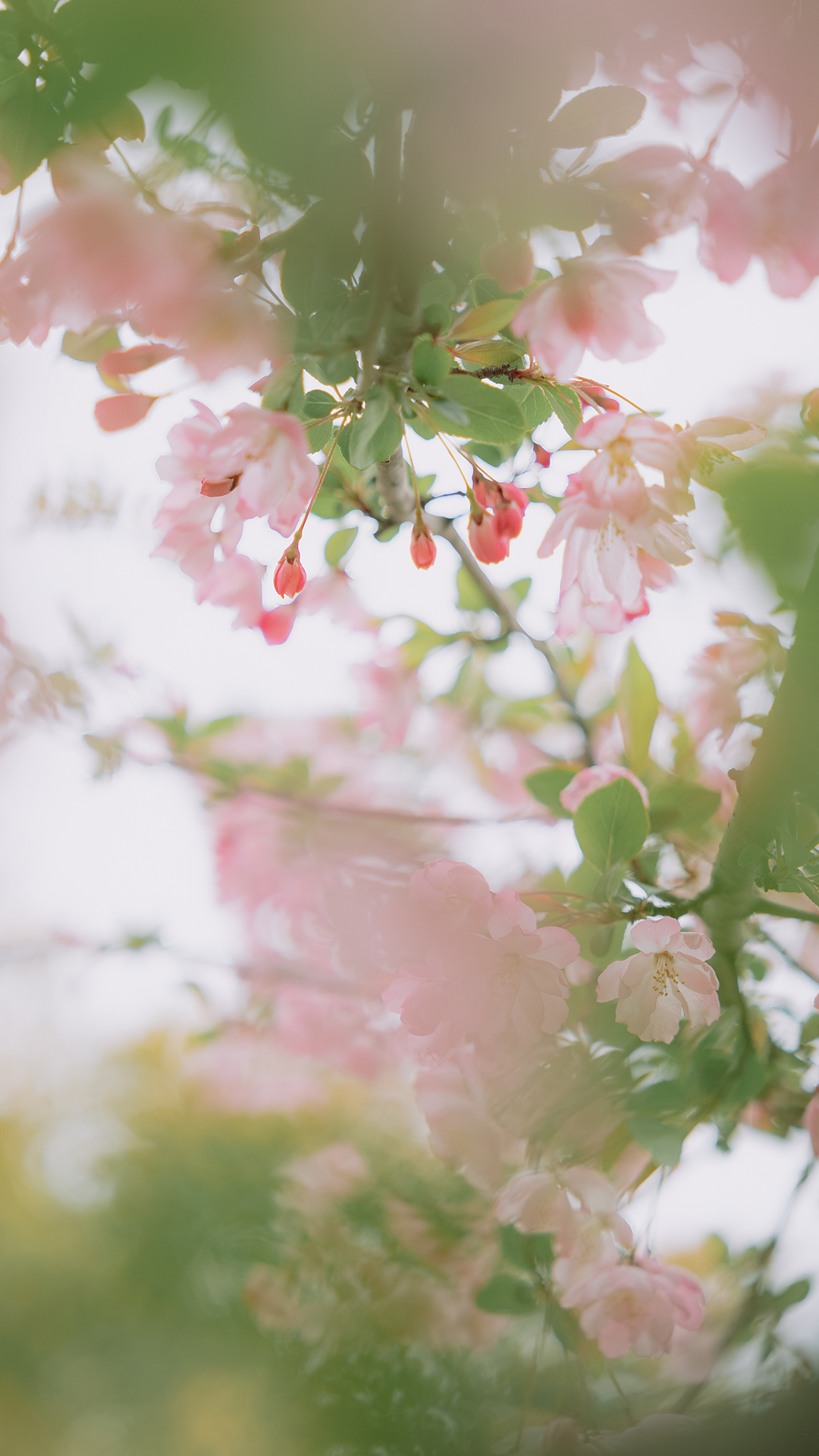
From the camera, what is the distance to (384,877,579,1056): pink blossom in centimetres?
30

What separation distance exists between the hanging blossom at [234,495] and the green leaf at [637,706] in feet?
0.64

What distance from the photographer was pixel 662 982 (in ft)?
1.02

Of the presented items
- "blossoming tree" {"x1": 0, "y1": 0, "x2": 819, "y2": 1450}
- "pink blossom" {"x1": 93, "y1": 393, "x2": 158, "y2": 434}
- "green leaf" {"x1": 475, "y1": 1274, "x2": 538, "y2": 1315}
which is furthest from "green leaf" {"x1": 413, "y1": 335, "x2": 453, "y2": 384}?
"green leaf" {"x1": 475, "y1": 1274, "x2": 538, "y2": 1315}

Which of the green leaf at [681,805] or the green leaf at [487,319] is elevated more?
the green leaf at [487,319]

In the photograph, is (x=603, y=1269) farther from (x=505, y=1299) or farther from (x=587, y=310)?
(x=587, y=310)

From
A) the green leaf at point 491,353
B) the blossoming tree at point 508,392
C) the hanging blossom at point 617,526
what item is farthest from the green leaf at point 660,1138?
the green leaf at point 491,353

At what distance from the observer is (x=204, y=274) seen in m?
0.25

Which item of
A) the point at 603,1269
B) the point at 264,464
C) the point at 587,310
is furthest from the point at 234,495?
the point at 603,1269

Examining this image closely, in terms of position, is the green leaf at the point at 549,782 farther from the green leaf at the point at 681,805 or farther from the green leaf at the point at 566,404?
the green leaf at the point at 566,404

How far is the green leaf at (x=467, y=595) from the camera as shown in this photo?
0.55 metres

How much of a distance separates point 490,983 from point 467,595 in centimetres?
31

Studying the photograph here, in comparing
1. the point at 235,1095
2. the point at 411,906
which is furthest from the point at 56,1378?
the point at 411,906

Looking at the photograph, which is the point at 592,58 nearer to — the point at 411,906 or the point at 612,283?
the point at 612,283

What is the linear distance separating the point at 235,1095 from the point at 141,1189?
0.14 m
